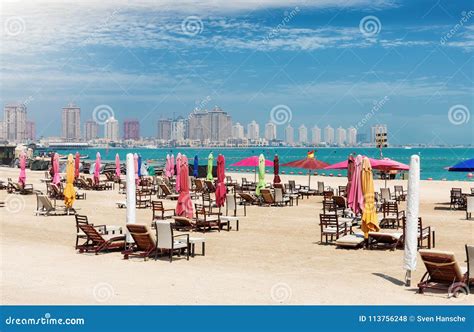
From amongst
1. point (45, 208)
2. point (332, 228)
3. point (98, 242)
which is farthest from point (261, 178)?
point (98, 242)

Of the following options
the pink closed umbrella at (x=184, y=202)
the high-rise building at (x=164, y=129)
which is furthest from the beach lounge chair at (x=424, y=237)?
the high-rise building at (x=164, y=129)

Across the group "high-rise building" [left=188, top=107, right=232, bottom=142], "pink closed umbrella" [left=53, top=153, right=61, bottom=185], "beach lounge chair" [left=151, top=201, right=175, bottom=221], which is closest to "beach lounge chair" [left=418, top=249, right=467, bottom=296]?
"beach lounge chair" [left=151, top=201, right=175, bottom=221]

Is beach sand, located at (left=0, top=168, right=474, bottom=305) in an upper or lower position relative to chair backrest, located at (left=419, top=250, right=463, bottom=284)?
lower

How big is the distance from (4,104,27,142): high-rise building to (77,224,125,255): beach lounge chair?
153 meters

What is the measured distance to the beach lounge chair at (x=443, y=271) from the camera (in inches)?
362

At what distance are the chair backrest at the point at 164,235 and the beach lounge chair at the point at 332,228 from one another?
3.71 m

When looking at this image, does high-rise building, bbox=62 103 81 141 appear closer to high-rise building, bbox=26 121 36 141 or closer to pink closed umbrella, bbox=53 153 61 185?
high-rise building, bbox=26 121 36 141

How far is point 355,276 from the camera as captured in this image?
34.2 ft

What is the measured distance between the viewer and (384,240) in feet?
43.8

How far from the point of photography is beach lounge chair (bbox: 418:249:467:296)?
Result: 9.20 m

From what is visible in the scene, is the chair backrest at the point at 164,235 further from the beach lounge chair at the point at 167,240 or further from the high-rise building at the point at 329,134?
the high-rise building at the point at 329,134

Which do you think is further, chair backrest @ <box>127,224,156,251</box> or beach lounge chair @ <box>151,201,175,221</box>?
beach lounge chair @ <box>151,201,175,221</box>

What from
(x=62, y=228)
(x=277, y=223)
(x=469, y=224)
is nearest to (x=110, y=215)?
(x=62, y=228)
